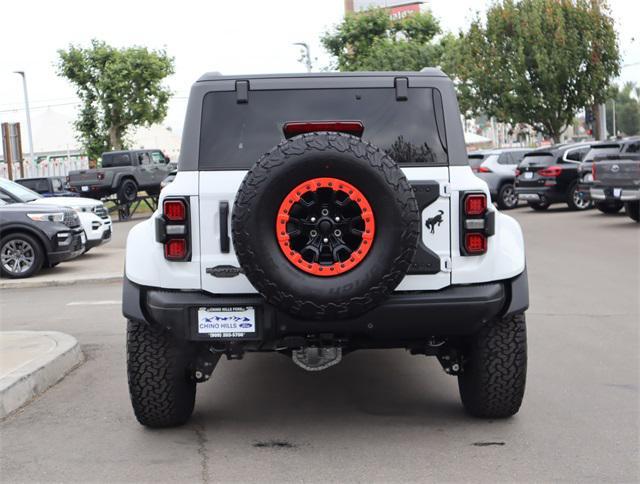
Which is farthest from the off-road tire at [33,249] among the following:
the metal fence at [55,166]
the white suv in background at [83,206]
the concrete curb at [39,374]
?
the metal fence at [55,166]

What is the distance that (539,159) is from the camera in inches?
1002

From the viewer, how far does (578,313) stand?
1003 centimetres

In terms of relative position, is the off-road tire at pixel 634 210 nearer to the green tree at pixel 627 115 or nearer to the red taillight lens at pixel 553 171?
the red taillight lens at pixel 553 171

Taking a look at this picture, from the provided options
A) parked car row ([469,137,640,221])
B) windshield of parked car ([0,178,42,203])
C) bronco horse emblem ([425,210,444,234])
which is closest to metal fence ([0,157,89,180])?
parked car row ([469,137,640,221])

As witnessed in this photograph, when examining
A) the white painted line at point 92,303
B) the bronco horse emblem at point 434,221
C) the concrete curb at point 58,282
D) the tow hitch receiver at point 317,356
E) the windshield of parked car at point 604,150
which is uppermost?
the bronco horse emblem at point 434,221

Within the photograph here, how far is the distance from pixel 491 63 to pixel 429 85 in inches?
1577

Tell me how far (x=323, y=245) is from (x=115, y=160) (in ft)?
100

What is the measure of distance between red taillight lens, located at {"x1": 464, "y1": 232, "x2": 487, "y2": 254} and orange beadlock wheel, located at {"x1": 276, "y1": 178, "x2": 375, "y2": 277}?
0.71 metres

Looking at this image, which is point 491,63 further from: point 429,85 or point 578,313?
point 429,85

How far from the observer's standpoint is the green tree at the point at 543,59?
1658 inches

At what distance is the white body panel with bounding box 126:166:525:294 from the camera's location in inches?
206

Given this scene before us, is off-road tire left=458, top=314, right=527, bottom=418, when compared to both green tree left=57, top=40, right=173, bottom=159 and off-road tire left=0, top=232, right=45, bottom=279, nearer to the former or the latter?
off-road tire left=0, top=232, right=45, bottom=279

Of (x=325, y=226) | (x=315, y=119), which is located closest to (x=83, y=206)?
(x=315, y=119)

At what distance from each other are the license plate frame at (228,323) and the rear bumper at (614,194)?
→ 15.9 meters
